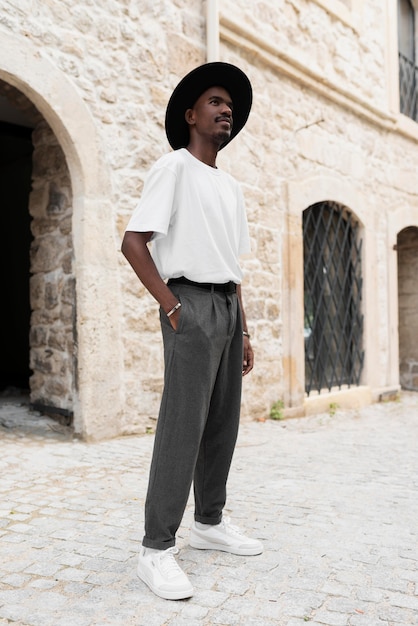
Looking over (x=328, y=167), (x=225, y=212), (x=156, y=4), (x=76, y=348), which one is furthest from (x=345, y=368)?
(x=225, y=212)

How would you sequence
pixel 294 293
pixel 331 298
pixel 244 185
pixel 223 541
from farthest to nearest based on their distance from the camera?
pixel 331 298, pixel 294 293, pixel 244 185, pixel 223 541

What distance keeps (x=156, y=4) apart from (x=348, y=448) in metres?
3.89

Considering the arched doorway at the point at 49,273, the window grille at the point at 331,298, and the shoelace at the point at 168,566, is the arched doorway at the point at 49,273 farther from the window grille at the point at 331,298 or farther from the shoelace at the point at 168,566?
the window grille at the point at 331,298

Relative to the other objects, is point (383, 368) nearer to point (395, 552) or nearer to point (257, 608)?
point (395, 552)

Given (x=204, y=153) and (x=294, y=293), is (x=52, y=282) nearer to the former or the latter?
(x=294, y=293)

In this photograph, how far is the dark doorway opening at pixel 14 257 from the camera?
7207 millimetres

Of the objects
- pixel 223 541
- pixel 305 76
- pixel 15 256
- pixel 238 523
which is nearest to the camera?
pixel 223 541

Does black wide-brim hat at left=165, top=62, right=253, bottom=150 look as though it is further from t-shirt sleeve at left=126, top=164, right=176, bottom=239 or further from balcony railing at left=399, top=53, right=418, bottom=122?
balcony railing at left=399, top=53, right=418, bottom=122

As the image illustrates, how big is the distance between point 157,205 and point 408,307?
7.75m

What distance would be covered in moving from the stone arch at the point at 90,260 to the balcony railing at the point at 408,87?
5.76 meters

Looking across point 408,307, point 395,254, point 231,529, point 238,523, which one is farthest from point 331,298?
point 231,529

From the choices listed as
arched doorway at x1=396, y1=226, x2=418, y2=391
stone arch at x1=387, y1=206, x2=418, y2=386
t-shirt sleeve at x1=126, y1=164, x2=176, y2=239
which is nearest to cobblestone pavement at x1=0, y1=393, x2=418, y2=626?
t-shirt sleeve at x1=126, y1=164, x2=176, y2=239

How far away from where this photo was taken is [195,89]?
222cm

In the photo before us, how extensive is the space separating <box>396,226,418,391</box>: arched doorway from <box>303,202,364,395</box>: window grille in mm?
2146
